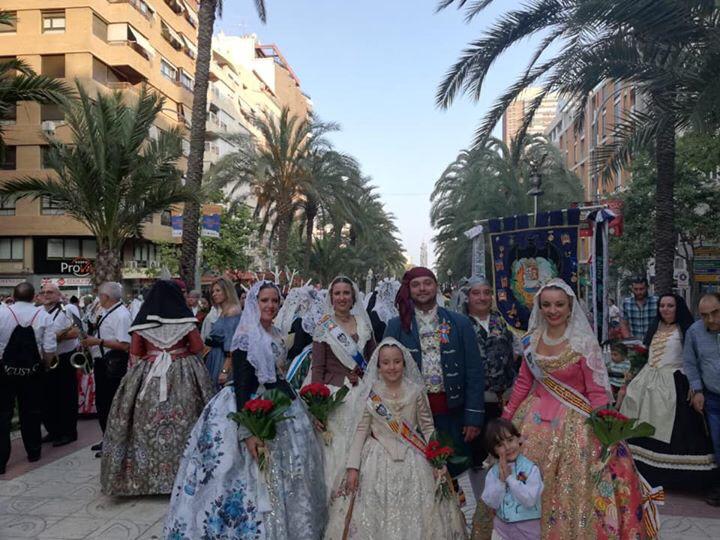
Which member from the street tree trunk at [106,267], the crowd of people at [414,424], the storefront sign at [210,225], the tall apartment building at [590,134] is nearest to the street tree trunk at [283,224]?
the storefront sign at [210,225]

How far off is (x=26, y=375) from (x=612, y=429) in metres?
5.46

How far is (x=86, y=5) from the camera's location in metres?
29.8

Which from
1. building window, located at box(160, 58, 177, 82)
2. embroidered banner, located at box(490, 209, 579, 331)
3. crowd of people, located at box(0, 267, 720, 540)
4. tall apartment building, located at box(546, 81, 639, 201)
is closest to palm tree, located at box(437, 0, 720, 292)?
embroidered banner, located at box(490, 209, 579, 331)

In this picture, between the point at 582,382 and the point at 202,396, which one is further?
the point at 202,396

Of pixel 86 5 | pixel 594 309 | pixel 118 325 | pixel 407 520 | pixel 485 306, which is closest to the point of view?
pixel 407 520

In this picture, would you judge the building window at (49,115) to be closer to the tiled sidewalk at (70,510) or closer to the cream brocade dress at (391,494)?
the tiled sidewalk at (70,510)

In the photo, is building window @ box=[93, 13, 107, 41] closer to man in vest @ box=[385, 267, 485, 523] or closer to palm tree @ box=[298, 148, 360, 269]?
palm tree @ box=[298, 148, 360, 269]

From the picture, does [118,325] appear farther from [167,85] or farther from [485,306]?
[167,85]

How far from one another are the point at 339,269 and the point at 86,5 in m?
17.3

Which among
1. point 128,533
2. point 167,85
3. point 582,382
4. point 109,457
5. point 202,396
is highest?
point 167,85

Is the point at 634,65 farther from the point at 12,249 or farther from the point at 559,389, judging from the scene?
the point at 12,249

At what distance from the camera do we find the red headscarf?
14.7ft

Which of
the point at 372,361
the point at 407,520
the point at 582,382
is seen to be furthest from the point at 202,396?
the point at 582,382

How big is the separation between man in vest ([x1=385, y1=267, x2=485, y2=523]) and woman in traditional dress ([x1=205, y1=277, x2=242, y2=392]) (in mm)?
2459
